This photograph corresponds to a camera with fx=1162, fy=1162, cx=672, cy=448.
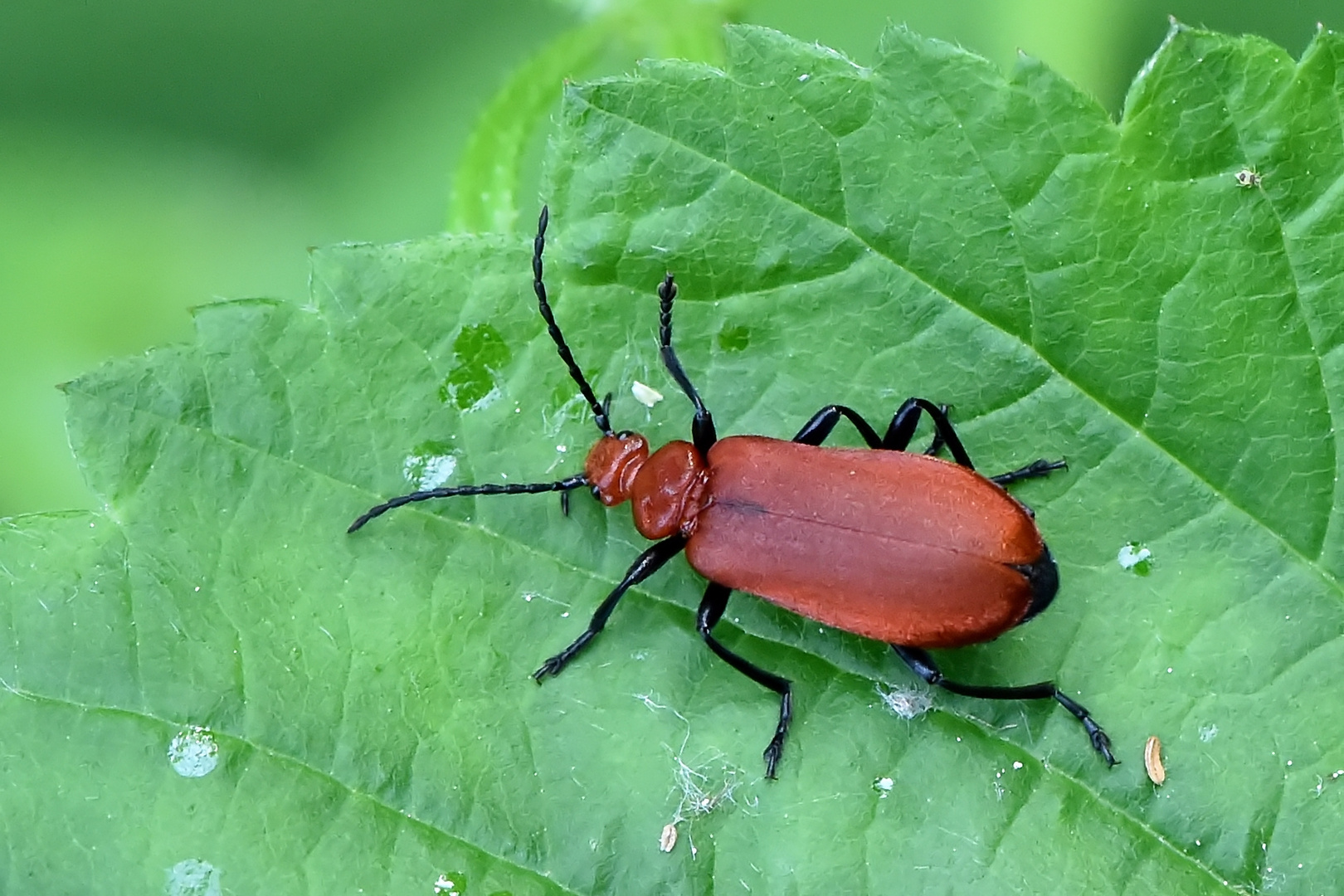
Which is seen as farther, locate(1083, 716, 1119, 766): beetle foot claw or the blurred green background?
the blurred green background

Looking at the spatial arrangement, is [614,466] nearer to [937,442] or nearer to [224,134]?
[937,442]

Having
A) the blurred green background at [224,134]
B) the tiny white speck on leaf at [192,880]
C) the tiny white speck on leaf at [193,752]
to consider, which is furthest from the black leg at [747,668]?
the blurred green background at [224,134]

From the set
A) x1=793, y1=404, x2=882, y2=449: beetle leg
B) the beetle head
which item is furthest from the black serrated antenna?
x1=793, y1=404, x2=882, y2=449: beetle leg

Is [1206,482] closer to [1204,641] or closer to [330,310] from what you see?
[1204,641]

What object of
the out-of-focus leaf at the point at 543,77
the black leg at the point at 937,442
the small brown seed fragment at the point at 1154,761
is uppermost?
the out-of-focus leaf at the point at 543,77

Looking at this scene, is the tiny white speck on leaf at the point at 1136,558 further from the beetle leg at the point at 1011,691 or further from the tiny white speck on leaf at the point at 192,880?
the tiny white speck on leaf at the point at 192,880

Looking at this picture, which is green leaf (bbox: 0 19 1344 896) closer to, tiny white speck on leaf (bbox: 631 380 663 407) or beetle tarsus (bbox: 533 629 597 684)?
beetle tarsus (bbox: 533 629 597 684)

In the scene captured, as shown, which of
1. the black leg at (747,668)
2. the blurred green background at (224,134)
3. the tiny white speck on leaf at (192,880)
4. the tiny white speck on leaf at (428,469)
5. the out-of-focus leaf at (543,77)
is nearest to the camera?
the tiny white speck on leaf at (192,880)
